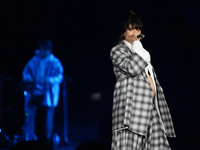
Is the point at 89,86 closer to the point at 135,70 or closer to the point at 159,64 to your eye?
the point at 159,64

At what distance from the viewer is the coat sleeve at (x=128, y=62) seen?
202 cm

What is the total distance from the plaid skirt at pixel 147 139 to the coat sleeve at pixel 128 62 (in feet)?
1.10

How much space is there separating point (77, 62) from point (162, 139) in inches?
107

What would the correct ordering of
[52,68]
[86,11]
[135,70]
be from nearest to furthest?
[135,70], [52,68], [86,11]

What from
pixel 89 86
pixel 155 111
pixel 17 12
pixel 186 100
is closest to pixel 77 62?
pixel 89 86

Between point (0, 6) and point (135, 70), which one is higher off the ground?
point (0, 6)

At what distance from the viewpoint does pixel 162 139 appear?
210cm

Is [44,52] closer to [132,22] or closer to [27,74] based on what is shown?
[27,74]

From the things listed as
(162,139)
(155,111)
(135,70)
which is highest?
(135,70)

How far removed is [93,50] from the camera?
14.9ft

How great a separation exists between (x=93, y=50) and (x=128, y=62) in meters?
2.51

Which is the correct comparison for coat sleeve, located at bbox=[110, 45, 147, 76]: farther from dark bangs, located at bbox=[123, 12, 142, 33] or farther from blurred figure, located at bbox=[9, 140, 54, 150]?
blurred figure, located at bbox=[9, 140, 54, 150]

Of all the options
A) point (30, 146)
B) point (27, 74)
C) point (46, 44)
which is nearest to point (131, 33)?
point (30, 146)

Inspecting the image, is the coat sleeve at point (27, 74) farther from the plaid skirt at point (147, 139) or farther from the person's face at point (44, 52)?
the plaid skirt at point (147, 139)
